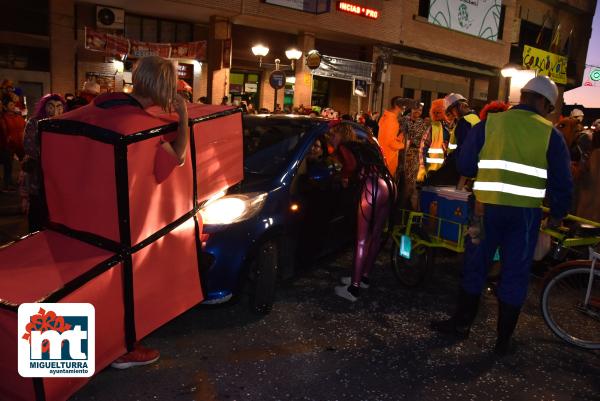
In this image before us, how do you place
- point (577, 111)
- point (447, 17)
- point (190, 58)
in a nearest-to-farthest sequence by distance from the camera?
point (577, 111) → point (190, 58) → point (447, 17)

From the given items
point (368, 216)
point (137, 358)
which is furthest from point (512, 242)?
point (137, 358)

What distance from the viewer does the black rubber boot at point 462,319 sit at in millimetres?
4152

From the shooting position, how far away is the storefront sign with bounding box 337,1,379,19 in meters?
18.9

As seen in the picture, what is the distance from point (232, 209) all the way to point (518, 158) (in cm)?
225

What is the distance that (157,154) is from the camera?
112 inches

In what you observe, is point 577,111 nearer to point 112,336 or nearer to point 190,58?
point 112,336

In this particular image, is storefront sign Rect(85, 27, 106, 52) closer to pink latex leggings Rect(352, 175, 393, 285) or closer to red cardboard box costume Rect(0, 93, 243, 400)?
pink latex leggings Rect(352, 175, 393, 285)

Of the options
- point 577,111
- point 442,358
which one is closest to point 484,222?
point 442,358

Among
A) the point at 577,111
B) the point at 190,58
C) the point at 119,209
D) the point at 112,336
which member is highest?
the point at 190,58

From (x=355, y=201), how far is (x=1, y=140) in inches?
271

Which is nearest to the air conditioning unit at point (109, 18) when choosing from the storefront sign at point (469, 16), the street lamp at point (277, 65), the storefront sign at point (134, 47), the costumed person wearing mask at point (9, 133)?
the storefront sign at point (134, 47)

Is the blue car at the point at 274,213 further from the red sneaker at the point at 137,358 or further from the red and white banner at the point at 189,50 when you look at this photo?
the red and white banner at the point at 189,50

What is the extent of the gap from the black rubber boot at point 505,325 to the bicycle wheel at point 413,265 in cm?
131

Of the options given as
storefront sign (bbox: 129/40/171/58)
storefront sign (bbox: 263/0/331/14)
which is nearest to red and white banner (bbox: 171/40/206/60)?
storefront sign (bbox: 129/40/171/58)
